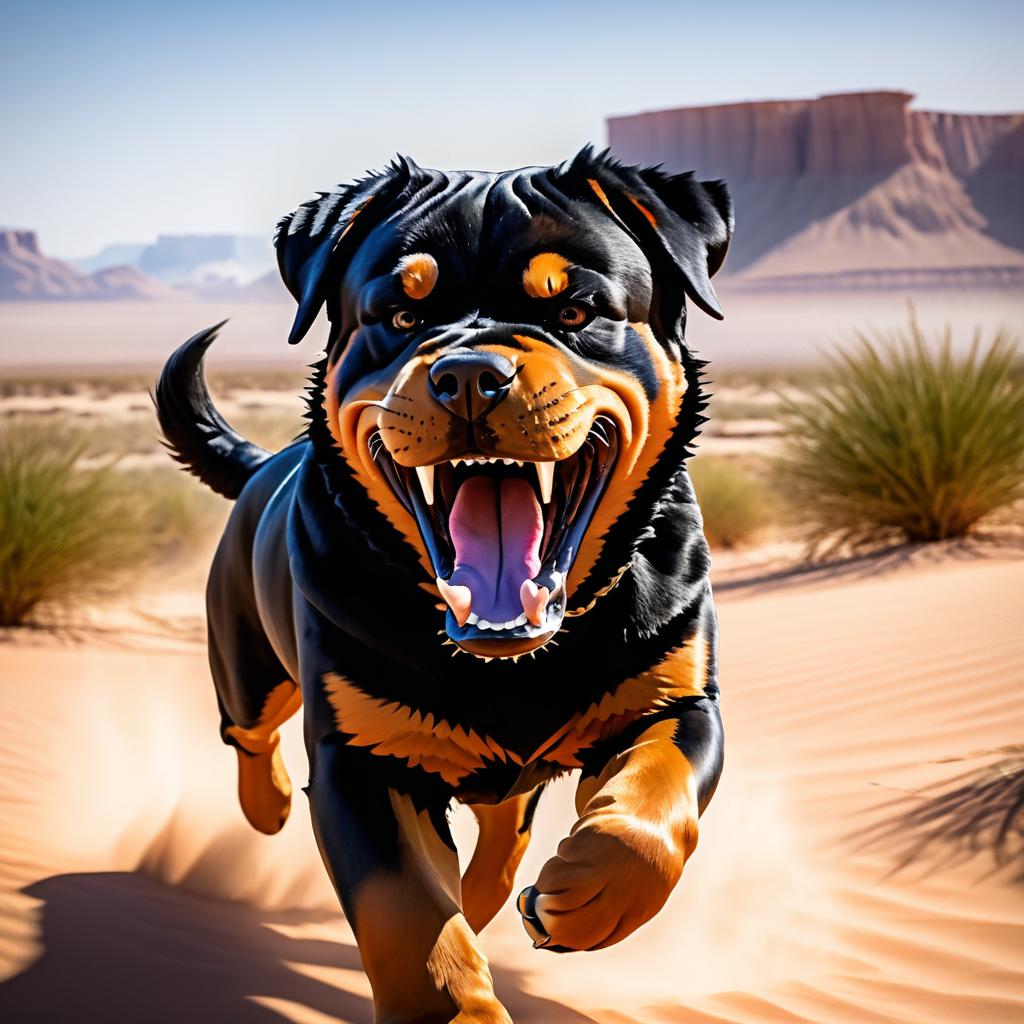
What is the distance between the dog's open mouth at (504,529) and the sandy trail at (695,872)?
141 centimetres

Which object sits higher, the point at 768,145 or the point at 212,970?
the point at 212,970

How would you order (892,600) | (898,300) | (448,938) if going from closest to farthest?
(448,938)
(892,600)
(898,300)

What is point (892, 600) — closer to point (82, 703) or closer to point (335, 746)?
point (82, 703)

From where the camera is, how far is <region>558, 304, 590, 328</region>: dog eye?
291 cm

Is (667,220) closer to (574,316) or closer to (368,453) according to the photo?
(574,316)

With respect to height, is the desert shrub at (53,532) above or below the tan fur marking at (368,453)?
below

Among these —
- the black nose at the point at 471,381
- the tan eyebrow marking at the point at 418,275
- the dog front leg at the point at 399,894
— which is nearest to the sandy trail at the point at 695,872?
the dog front leg at the point at 399,894

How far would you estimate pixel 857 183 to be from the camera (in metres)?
108

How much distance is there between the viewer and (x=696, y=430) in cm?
308

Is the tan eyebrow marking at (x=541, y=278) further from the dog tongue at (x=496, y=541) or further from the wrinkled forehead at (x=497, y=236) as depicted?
the dog tongue at (x=496, y=541)

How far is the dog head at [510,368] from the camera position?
273cm

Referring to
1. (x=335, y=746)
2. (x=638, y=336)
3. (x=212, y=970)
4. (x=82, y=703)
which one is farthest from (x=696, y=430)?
(x=82, y=703)

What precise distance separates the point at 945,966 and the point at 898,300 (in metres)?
101

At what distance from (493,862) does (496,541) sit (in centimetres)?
159
